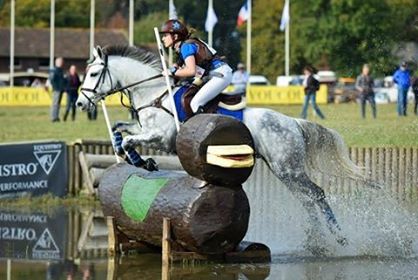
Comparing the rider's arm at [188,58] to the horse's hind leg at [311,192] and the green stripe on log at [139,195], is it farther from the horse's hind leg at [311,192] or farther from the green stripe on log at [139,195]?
the horse's hind leg at [311,192]

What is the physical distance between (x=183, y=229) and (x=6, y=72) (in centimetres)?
9332

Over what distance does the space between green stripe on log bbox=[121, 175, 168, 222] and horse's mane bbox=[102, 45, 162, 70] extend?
2.06 metres

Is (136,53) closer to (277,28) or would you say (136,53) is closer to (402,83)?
(402,83)

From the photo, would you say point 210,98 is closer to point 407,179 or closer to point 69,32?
point 407,179

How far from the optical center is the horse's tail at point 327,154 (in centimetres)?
1382

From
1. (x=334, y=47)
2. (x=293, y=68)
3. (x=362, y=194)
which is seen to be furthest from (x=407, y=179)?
(x=293, y=68)

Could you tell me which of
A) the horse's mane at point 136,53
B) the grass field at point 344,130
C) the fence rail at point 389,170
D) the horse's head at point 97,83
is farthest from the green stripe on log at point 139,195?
the grass field at point 344,130

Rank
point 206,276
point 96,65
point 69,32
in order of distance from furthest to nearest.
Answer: point 69,32 → point 96,65 → point 206,276

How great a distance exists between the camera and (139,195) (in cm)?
1212

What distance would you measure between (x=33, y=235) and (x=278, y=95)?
122 feet

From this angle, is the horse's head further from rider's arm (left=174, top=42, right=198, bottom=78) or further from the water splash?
the water splash

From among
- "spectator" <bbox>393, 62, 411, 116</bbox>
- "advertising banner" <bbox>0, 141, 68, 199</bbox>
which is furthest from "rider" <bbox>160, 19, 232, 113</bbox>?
"spectator" <bbox>393, 62, 411, 116</bbox>

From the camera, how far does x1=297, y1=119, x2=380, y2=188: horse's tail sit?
1382cm

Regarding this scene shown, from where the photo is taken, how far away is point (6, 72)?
102 meters
